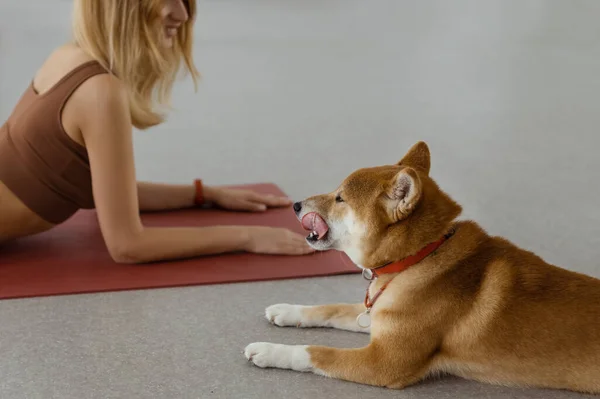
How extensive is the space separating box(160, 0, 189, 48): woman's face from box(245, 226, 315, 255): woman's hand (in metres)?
0.85

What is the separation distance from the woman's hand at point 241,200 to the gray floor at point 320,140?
1.01 feet

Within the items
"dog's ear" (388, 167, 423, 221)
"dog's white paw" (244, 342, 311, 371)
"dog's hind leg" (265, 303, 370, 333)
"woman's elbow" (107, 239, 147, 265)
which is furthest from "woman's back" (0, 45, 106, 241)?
"dog's ear" (388, 167, 423, 221)

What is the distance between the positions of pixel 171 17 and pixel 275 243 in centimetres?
98

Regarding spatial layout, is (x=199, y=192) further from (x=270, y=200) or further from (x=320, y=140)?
(x=320, y=140)

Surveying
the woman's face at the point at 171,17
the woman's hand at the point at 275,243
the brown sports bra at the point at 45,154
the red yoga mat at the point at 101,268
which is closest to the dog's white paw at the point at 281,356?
the red yoga mat at the point at 101,268

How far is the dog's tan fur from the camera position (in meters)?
2.01

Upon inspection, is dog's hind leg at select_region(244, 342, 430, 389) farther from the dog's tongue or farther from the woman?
the woman

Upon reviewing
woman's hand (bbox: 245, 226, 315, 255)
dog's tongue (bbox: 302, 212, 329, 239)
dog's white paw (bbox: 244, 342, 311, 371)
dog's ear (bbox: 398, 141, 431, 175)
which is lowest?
dog's white paw (bbox: 244, 342, 311, 371)

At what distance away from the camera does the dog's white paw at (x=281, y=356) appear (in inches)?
85.0

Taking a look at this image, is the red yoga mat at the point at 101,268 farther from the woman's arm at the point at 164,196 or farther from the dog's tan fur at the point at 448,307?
the dog's tan fur at the point at 448,307

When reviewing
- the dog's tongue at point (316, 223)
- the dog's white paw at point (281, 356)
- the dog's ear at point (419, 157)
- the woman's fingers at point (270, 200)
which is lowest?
the dog's white paw at point (281, 356)

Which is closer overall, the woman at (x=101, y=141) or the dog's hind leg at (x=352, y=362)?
the dog's hind leg at (x=352, y=362)

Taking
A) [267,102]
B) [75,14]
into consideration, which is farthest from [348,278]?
[267,102]

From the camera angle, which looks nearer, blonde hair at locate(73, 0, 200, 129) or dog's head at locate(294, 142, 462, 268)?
dog's head at locate(294, 142, 462, 268)
